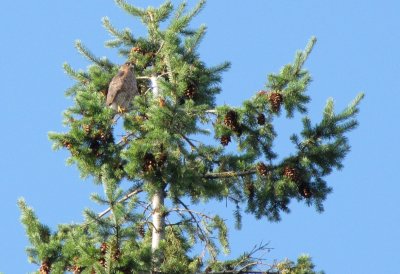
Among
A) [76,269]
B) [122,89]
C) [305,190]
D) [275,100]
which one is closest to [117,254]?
[76,269]

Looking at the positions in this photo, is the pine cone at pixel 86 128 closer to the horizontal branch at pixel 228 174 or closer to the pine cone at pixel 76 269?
the horizontal branch at pixel 228 174

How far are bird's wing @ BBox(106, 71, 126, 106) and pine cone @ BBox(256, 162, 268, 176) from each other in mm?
2479

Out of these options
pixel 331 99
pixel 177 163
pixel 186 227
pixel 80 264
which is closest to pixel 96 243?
pixel 80 264

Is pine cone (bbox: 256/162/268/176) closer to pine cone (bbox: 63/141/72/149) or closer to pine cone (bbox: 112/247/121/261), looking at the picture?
pine cone (bbox: 63/141/72/149)

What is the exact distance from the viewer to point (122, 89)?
12633 millimetres

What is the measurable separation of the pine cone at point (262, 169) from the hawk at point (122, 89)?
7.22 ft

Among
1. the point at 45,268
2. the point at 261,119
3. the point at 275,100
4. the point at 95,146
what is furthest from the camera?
the point at 261,119

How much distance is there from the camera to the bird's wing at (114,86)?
41.5 feet

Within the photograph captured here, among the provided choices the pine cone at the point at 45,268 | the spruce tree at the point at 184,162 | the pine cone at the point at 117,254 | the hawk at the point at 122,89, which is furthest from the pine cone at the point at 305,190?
the pine cone at the point at 45,268

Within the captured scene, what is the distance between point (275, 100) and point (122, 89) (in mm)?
2655

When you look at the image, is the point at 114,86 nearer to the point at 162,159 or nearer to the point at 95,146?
the point at 95,146

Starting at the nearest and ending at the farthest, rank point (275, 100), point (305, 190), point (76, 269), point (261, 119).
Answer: point (76, 269) < point (275, 100) < point (261, 119) < point (305, 190)

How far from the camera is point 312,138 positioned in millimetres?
11031

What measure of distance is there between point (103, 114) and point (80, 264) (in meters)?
2.15
